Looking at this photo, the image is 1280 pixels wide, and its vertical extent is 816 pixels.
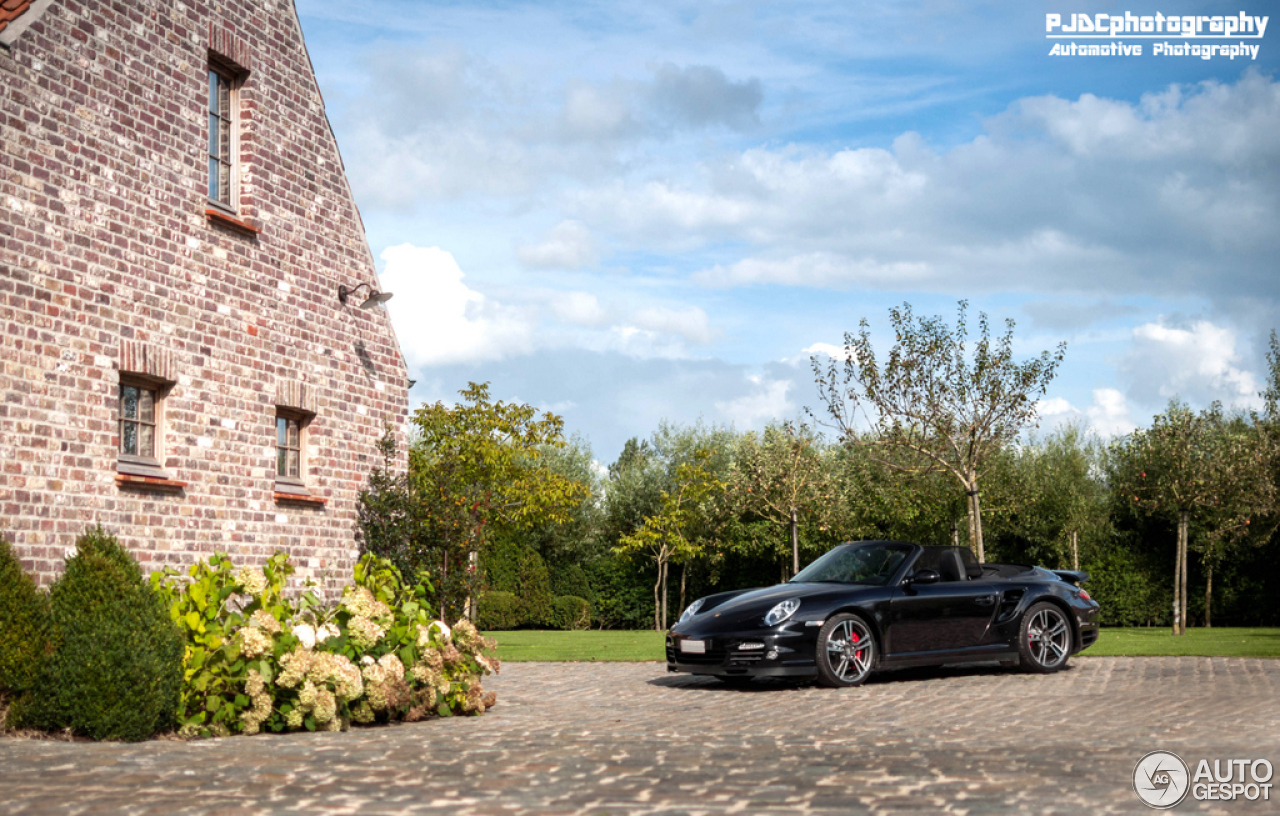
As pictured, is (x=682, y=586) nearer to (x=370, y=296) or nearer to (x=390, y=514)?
(x=390, y=514)

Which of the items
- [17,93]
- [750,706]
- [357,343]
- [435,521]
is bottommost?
[750,706]

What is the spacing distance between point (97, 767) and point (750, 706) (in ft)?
17.4

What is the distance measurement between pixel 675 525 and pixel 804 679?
20541 mm

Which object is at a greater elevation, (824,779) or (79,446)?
(79,446)

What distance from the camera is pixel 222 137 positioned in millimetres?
12828

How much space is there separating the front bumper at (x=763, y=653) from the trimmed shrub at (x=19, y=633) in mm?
5795

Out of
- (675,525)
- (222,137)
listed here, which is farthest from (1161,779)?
(675,525)

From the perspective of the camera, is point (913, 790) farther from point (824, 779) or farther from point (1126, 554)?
point (1126, 554)

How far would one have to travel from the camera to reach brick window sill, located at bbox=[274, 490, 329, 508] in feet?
43.2

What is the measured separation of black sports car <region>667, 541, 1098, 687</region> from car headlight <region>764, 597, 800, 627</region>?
0.04 feet

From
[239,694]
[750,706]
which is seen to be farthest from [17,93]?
[750,706]

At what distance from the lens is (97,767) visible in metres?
6.49

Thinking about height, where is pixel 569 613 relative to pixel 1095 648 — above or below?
below

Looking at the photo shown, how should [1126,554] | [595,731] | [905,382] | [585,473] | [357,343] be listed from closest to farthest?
[595,731], [357,343], [905,382], [1126,554], [585,473]
